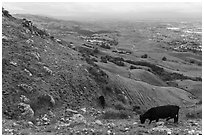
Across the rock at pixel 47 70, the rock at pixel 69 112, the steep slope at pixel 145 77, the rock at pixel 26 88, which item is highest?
the rock at pixel 47 70

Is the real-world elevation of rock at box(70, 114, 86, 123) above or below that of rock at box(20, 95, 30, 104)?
below

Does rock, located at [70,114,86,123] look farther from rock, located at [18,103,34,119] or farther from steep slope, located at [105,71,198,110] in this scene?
steep slope, located at [105,71,198,110]

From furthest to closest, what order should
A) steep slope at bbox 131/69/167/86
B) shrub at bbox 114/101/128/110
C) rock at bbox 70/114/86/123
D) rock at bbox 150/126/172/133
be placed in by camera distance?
steep slope at bbox 131/69/167/86 → shrub at bbox 114/101/128/110 → rock at bbox 70/114/86/123 → rock at bbox 150/126/172/133

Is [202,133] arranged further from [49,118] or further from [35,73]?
[35,73]

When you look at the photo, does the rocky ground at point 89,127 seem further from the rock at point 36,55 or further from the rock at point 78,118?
the rock at point 36,55

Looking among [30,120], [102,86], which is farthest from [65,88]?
[30,120]

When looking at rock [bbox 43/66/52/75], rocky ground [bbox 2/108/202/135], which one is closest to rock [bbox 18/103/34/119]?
rocky ground [bbox 2/108/202/135]

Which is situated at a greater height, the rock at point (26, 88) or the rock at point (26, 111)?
the rock at point (26, 88)

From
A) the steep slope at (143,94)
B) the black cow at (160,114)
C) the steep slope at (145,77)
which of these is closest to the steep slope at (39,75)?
the steep slope at (143,94)

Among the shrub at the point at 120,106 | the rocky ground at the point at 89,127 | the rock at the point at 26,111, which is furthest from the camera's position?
the shrub at the point at 120,106

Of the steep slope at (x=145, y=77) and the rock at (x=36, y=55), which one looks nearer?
the rock at (x=36, y=55)
